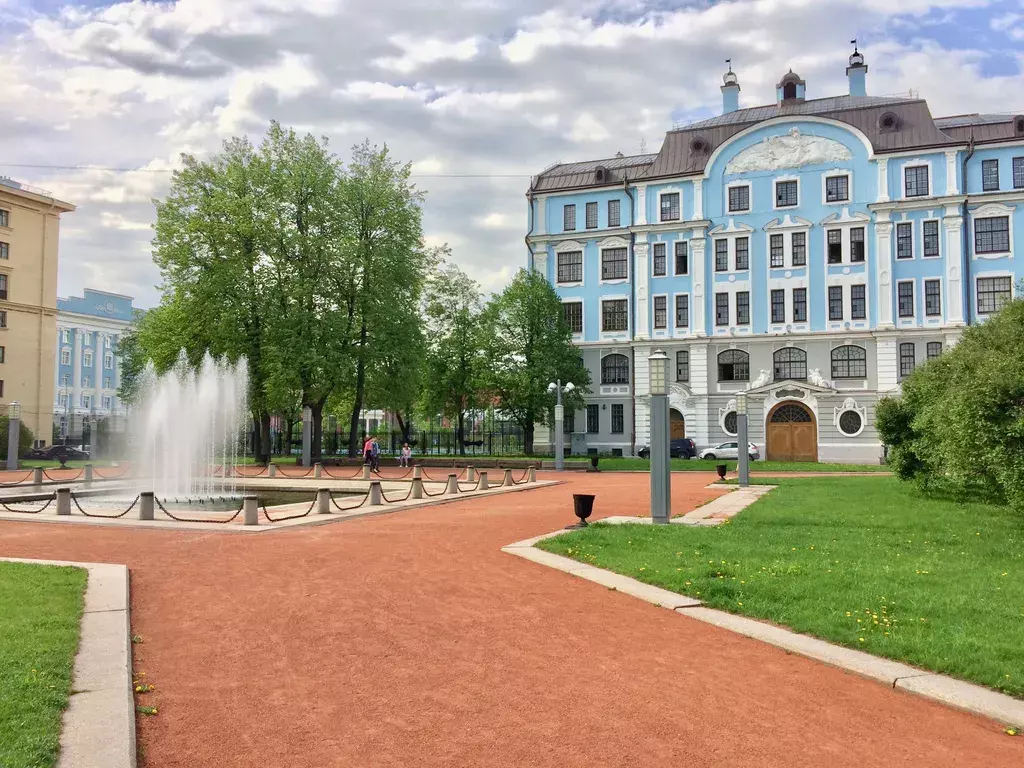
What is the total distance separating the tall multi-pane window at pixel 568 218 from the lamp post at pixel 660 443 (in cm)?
3628

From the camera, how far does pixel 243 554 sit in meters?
12.4

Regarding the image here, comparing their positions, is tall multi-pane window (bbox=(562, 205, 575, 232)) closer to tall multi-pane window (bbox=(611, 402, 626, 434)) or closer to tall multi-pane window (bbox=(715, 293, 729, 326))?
tall multi-pane window (bbox=(715, 293, 729, 326))

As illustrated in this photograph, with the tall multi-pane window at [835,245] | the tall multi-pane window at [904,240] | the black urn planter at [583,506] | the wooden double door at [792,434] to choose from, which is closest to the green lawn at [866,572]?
the black urn planter at [583,506]

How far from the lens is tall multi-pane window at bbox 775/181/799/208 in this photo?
153ft

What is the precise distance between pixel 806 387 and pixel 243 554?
1509 inches

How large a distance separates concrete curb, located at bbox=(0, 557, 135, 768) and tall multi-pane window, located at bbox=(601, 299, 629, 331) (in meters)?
42.9

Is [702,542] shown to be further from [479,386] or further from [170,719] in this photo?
[479,386]

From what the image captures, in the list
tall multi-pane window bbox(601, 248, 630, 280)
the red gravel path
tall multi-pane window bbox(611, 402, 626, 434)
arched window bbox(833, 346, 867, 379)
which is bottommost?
the red gravel path

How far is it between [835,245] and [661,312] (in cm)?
1039

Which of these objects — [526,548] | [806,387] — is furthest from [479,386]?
[526,548]

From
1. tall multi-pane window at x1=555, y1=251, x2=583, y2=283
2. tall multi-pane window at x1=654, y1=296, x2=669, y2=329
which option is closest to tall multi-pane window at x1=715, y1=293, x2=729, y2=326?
tall multi-pane window at x1=654, y1=296, x2=669, y2=329

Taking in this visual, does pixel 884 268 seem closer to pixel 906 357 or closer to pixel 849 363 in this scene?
pixel 906 357

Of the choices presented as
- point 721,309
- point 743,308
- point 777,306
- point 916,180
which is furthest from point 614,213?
point 916,180

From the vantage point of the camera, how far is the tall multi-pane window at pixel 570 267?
51.1 metres
